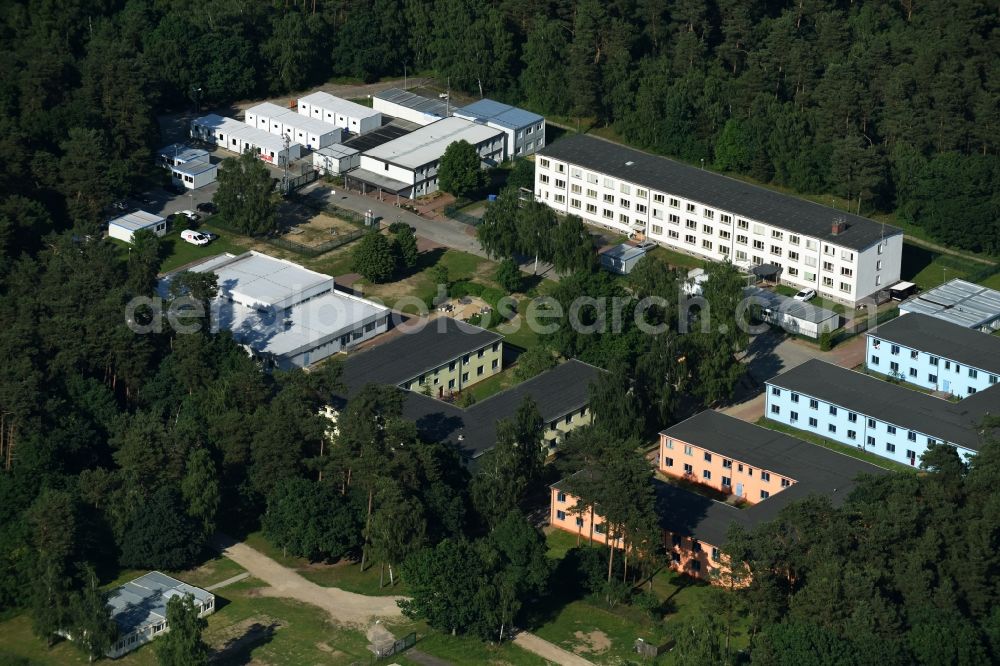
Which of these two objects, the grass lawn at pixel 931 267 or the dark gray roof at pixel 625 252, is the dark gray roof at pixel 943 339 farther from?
the dark gray roof at pixel 625 252

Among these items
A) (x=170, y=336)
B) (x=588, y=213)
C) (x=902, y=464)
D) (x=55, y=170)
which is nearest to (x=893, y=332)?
(x=902, y=464)

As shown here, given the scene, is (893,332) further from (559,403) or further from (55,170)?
(55,170)

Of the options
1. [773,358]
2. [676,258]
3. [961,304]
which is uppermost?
[676,258]

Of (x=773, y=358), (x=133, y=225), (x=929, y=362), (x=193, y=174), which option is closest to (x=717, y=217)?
(x=773, y=358)

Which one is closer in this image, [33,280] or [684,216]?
[33,280]

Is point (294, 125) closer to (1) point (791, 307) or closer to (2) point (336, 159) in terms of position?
(2) point (336, 159)

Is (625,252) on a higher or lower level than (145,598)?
higher

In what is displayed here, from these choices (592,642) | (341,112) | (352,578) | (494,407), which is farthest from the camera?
(341,112)
